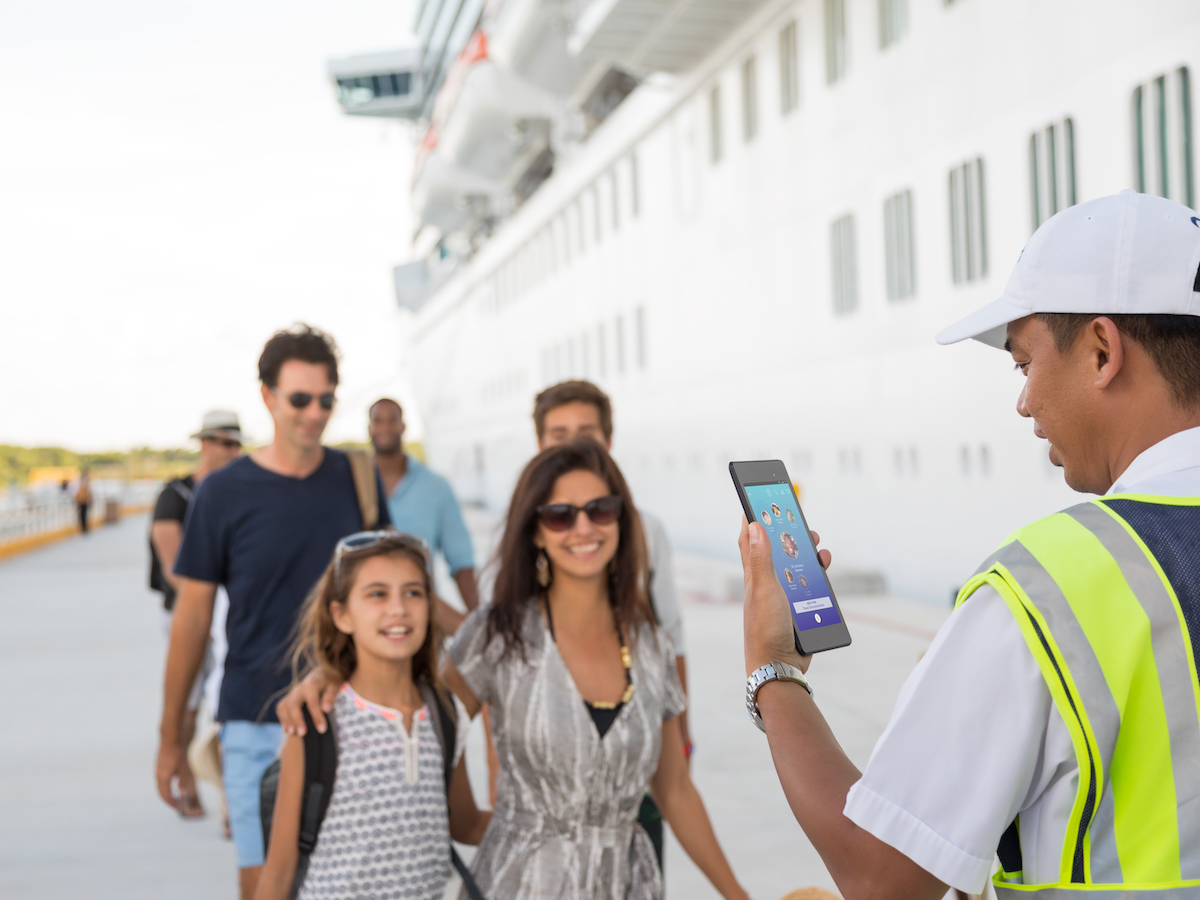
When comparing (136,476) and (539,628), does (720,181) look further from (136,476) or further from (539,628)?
(136,476)

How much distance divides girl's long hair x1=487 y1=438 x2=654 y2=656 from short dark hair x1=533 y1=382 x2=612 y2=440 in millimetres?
1130

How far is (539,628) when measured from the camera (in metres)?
2.85

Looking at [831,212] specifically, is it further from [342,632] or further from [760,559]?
[760,559]

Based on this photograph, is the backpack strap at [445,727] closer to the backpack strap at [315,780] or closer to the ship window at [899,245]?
the backpack strap at [315,780]

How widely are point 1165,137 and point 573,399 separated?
6758mm

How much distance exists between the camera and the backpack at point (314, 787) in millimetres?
2703

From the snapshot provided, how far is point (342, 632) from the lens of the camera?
10.1 feet

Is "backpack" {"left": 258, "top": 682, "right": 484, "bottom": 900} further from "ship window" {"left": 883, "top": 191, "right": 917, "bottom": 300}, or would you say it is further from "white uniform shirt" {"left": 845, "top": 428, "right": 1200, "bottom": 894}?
Answer: "ship window" {"left": 883, "top": 191, "right": 917, "bottom": 300}

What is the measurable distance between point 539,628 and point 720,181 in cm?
1594

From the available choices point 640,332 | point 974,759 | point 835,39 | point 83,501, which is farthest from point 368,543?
point 83,501

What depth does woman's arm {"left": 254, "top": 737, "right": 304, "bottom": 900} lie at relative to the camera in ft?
8.77

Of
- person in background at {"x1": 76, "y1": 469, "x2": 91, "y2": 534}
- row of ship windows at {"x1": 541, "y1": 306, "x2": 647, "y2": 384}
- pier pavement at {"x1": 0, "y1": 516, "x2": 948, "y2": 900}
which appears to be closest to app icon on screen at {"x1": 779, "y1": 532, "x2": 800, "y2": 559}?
pier pavement at {"x1": 0, "y1": 516, "x2": 948, "y2": 900}

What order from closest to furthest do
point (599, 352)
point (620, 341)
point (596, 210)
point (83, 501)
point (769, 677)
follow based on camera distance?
point (769, 677) < point (620, 341) < point (596, 210) < point (599, 352) < point (83, 501)

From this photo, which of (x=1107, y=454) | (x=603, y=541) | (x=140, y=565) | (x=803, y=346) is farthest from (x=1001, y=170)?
(x=140, y=565)
